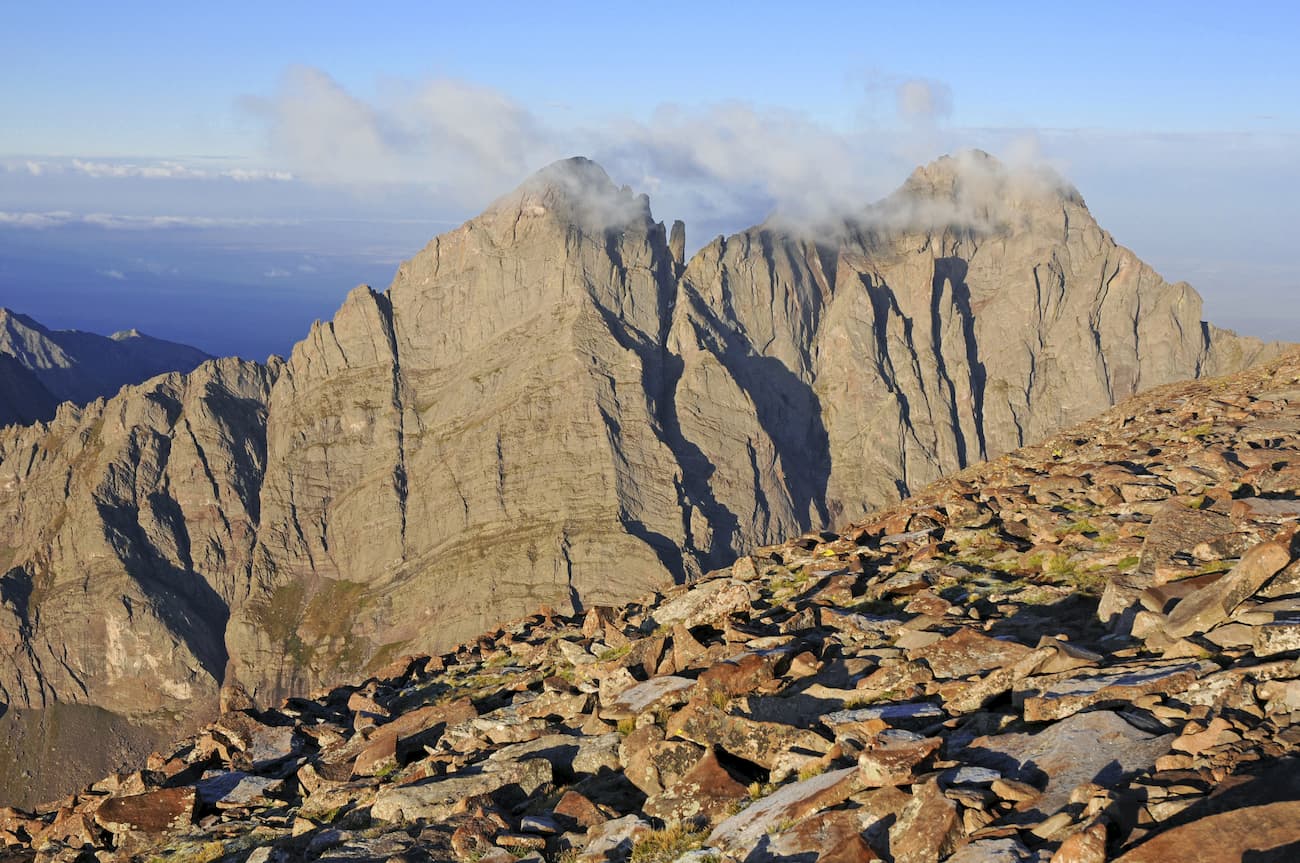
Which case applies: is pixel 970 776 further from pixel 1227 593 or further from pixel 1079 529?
pixel 1079 529

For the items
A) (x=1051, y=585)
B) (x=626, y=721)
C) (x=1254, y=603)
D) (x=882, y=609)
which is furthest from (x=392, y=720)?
(x=1254, y=603)

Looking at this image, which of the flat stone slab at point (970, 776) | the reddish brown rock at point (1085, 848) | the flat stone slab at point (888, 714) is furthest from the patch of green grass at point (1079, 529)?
the reddish brown rock at point (1085, 848)

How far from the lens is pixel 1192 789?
54.1 feet

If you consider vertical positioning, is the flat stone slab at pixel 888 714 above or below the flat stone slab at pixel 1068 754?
below

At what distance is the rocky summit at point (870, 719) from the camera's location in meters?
17.7

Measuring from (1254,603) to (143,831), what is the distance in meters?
33.8

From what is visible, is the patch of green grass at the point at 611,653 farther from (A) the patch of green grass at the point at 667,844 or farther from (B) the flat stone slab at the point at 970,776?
(B) the flat stone slab at the point at 970,776

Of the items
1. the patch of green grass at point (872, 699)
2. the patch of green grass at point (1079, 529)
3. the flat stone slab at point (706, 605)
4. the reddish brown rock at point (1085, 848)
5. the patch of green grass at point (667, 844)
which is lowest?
the flat stone slab at point (706, 605)

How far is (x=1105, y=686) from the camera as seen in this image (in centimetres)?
2181

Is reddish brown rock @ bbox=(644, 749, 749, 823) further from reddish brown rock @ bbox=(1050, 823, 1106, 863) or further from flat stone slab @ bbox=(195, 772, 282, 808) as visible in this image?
flat stone slab @ bbox=(195, 772, 282, 808)

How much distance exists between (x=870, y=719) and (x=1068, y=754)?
5353mm

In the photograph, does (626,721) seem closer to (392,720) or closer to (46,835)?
(392,720)

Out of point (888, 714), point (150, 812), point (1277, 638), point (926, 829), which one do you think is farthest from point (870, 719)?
point (150, 812)

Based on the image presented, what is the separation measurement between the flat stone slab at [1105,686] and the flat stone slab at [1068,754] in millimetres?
925
